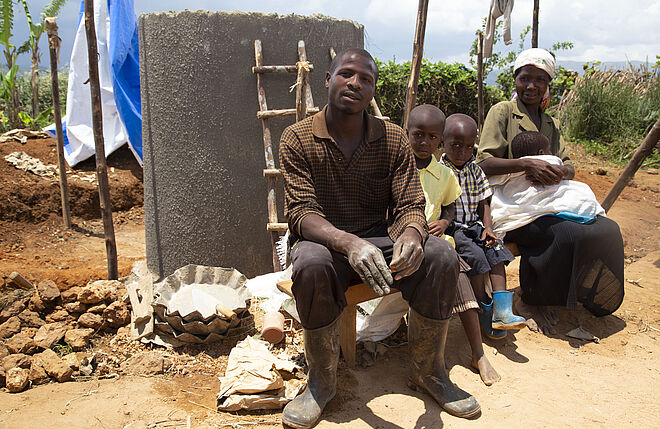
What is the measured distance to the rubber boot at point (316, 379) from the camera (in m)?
2.27

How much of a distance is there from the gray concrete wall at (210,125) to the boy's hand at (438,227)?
1772 millimetres

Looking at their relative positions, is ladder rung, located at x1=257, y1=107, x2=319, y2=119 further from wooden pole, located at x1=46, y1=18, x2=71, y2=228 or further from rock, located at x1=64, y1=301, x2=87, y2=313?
wooden pole, located at x1=46, y1=18, x2=71, y2=228

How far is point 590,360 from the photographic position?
10.1 ft

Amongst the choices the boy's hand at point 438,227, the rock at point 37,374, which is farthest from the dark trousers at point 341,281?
the rock at point 37,374

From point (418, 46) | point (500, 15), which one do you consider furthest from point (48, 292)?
point (500, 15)

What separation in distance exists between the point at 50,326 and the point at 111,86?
19.3 feet

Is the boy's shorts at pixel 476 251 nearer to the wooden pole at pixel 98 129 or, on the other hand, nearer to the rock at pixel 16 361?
the rock at pixel 16 361

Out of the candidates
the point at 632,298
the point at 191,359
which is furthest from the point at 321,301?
the point at 632,298

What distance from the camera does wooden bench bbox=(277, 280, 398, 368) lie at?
8.62ft

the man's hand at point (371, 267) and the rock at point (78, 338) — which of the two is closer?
the man's hand at point (371, 267)

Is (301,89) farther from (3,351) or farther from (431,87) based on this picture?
(431,87)

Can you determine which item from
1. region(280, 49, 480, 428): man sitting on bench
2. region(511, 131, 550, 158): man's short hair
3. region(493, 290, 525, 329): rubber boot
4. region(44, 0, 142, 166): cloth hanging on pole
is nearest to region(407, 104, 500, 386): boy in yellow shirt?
region(493, 290, 525, 329): rubber boot

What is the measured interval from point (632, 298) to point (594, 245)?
104 cm

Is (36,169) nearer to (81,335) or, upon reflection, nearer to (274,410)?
(81,335)
